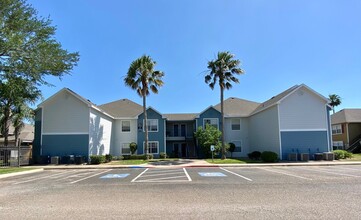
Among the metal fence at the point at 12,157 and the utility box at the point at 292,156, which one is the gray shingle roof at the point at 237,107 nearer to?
the utility box at the point at 292,156

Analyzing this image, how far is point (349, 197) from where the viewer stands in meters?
9.44

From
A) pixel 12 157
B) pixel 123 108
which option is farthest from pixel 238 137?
pixel 12 157

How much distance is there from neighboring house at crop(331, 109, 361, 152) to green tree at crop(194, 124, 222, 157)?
21.9 metres

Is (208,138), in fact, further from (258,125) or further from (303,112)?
(303,112)

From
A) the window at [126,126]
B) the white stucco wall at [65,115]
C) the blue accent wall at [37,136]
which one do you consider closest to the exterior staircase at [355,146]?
the window at [126,126]

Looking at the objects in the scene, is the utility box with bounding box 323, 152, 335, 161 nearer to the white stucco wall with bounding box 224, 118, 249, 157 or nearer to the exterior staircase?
the white stucco wall with bounding box 224, 118, 249, 157

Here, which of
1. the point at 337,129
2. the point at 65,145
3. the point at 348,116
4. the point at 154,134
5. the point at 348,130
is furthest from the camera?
the point at 337,129

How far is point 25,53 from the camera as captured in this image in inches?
930

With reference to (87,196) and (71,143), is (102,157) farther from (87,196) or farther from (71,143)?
(87,196)

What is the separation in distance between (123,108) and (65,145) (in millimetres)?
11803

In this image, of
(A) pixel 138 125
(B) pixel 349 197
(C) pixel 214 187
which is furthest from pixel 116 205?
(A) pixel 138 125

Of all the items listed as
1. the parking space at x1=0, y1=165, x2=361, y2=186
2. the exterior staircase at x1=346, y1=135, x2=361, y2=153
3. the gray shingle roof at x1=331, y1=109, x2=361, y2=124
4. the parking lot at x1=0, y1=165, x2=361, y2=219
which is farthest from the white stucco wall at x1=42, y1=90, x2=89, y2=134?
the gray shingle roof at x1=331, y1=109, x2=361, y2=124

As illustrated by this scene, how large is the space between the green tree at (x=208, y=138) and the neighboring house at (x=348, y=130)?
71.9 ft

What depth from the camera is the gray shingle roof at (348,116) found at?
44.0 m
